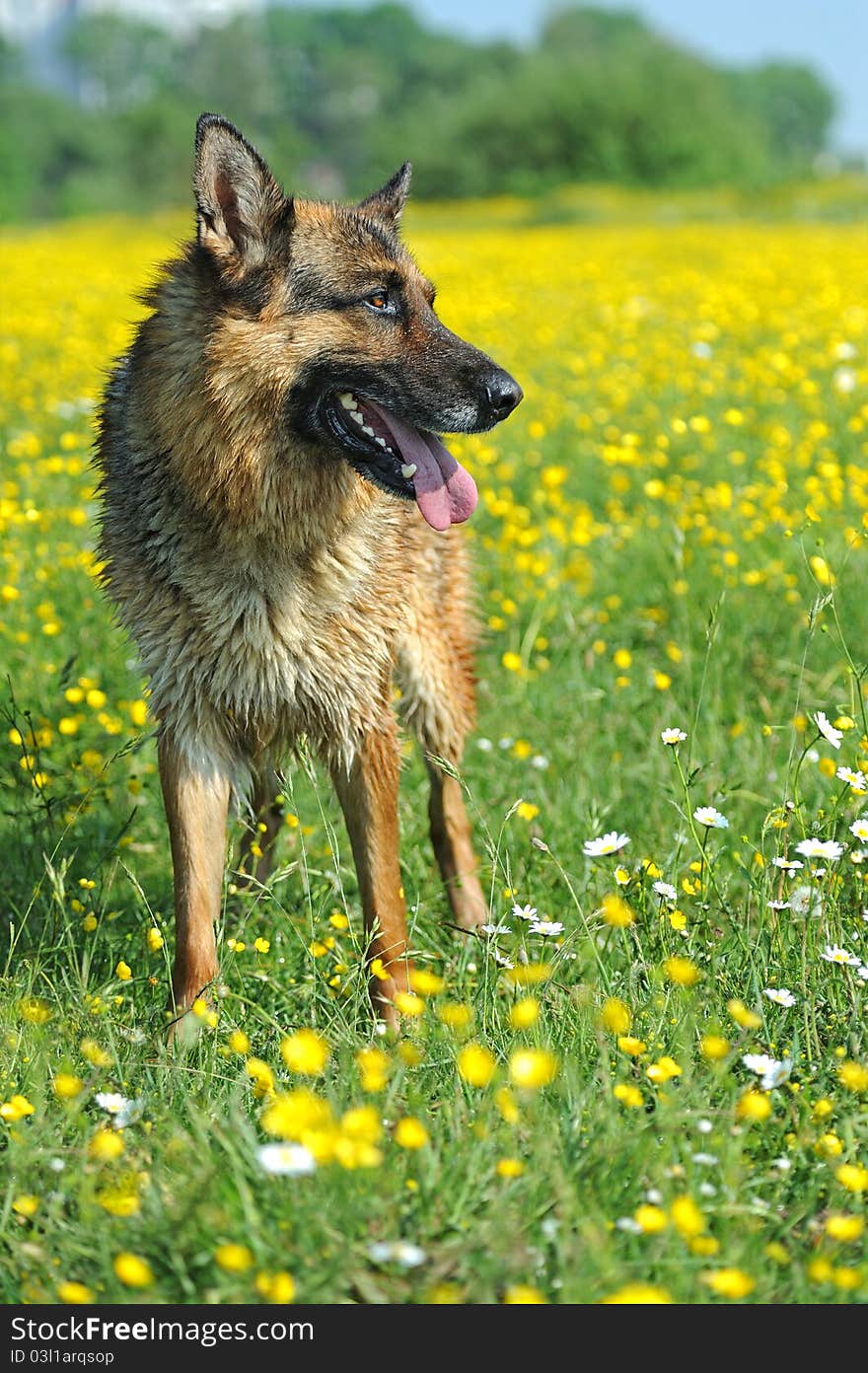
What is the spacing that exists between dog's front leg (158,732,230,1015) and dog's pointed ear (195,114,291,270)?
4.02 ft

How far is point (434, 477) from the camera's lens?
343 cm

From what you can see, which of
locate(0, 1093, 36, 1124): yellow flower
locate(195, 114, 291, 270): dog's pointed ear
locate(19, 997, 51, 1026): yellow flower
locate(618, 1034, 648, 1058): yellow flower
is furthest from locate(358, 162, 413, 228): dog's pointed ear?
locate(0, 1093, 36, 1124): yellow flower

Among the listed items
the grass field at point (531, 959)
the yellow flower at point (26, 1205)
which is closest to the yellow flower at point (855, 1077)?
the grass field at point (531, 959)

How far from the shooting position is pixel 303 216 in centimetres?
348

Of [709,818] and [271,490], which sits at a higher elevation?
[271,490]

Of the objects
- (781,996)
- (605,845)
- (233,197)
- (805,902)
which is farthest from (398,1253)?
(233,197)

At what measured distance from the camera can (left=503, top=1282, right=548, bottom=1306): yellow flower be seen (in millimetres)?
1883

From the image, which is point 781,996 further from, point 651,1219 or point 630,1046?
point 651,1219

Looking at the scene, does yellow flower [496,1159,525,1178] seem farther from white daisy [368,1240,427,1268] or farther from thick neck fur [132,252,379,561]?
thick neck fur [132,252,379,561]

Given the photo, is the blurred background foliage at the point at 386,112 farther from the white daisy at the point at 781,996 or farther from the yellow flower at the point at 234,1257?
the yellow flower at the point at 234,1257

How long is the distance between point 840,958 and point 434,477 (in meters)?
1.49

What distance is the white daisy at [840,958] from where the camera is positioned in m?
2.86

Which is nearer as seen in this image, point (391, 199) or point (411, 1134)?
point (411, 1134)

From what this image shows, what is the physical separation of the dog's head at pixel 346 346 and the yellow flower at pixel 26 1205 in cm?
179
